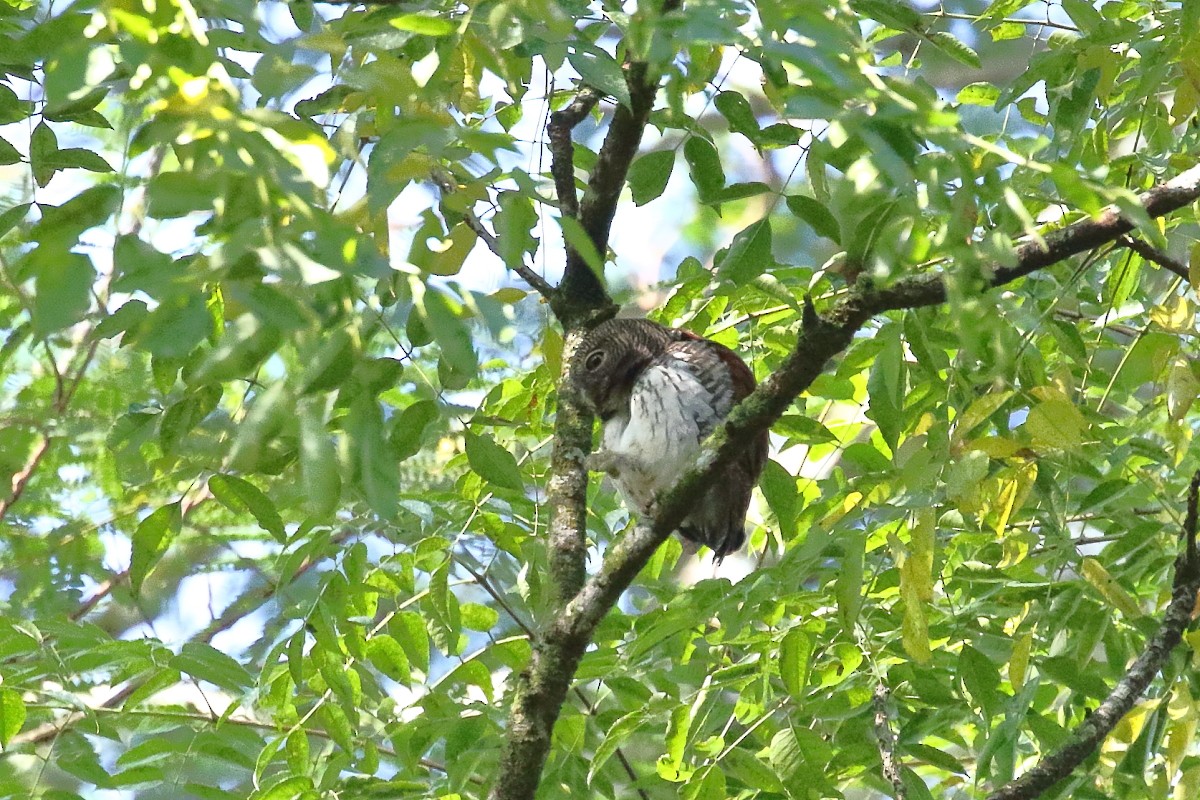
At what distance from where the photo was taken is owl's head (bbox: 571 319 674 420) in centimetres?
378

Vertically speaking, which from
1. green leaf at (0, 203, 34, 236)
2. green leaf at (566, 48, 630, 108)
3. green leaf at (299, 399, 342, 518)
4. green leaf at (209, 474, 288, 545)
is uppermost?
green leaf at (0, 203, 34, 236)

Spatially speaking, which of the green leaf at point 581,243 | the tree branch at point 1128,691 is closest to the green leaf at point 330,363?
the green leaf at point 581,243

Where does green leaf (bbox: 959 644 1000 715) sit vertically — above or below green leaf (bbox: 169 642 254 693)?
below

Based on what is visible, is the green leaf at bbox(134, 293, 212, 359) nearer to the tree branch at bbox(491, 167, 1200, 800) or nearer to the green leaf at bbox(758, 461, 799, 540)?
the tree branch at bbox(491, 167, 1200, 800)

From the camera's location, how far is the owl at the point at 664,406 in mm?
3732

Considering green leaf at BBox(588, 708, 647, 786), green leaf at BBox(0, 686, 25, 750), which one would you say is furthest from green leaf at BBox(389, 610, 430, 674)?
green leaf at BBox(0, 686, 25, 750)

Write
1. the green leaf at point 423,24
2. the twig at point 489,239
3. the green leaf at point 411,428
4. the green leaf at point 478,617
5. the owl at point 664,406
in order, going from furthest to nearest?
the owl at point 664,406
the green leaf at point 478,617
the green leaf at point 411,428
the twig at point 489,239
the green leaf at point 423,24

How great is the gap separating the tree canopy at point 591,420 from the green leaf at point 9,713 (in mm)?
14

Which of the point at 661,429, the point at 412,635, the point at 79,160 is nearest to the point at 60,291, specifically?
the point at 79,160

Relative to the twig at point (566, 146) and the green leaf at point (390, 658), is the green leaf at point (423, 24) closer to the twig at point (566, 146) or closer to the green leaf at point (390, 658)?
the twig at point (566, 146)

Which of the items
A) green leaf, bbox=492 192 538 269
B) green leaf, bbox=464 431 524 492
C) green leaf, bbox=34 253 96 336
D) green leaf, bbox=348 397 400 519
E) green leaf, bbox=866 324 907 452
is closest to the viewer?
green leaf, bbox=34 253 96 336

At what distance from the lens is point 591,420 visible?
314 cm

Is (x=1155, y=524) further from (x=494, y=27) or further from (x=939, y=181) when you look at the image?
(x=494, y=27)

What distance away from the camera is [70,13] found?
158 centimetres
